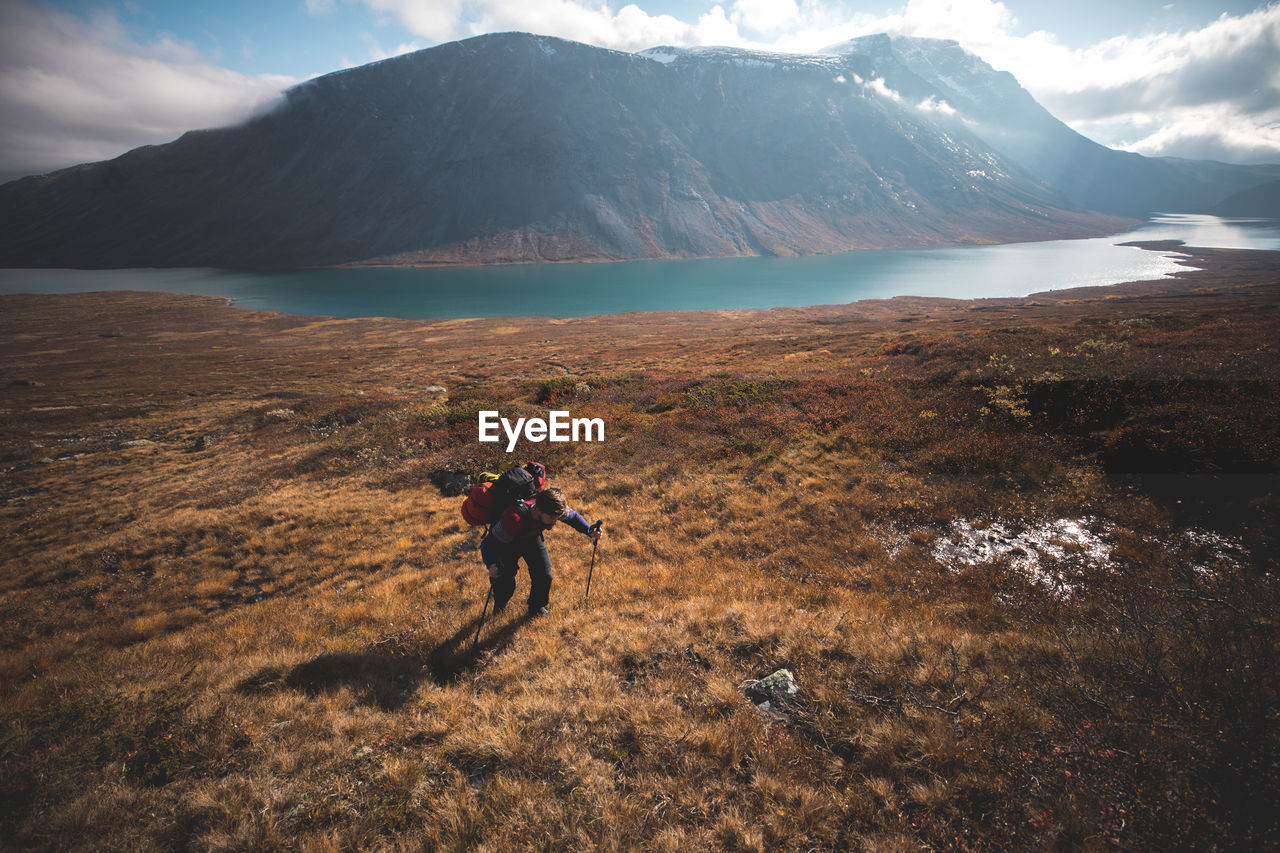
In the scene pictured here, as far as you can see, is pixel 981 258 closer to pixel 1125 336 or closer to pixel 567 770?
pixel 1125 336

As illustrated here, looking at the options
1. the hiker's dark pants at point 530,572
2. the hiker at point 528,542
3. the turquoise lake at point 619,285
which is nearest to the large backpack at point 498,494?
the hiker at point 528,542

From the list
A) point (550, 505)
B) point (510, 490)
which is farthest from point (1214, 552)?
A: point (510, 490)

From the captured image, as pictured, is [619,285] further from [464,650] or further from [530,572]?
[464,650]

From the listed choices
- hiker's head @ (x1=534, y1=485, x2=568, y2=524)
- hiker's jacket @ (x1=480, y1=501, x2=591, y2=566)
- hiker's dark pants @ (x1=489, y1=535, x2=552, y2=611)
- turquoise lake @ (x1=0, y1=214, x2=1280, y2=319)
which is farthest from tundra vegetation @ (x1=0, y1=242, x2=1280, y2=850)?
turquoise lake @ (x1=0, y1=214, x2=1280, y2=319)

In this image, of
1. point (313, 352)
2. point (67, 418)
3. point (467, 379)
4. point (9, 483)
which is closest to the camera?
point (9, 483)

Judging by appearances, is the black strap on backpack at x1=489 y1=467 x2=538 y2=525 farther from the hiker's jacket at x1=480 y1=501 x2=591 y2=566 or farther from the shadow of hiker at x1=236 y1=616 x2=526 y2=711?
the shadow of hiker at x1=236 y1=616 x2=526 y2=711

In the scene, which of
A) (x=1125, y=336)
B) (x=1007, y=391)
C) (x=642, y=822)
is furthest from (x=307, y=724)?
(x=1125, y=336)

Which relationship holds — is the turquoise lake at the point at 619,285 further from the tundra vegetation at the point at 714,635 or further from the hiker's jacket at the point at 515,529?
the hiker's jacket at the point at 515,529
